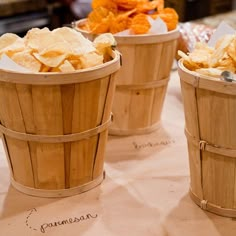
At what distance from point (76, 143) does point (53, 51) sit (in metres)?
0.24

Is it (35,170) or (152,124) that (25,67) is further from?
(152,124)

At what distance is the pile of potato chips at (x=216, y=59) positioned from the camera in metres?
1.00

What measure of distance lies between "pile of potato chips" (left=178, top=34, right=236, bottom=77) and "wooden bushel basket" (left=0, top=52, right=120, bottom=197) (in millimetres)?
195

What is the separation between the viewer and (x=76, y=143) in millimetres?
1135

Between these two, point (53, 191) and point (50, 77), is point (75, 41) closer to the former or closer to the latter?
point (50, 77)

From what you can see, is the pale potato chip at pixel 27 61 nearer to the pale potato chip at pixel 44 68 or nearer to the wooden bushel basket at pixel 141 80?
the pale potato chip at pixel 44 68

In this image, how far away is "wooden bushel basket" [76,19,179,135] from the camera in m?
1.42

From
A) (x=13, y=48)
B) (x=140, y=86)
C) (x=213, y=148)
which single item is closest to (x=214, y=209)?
(x=213, y=148)

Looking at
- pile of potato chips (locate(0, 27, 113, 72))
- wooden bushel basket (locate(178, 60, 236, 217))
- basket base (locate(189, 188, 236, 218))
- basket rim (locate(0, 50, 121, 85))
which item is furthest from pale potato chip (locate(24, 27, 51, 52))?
basket base (locate(189, 188, 236, 218))

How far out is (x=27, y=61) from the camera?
1069 millimetres

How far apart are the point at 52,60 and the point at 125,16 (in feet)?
1.61

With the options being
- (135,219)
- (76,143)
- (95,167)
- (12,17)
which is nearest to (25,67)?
(76,143)

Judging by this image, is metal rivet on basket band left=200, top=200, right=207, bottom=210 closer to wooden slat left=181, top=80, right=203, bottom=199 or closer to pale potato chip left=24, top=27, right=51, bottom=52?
wooden slat left=181, top=80, right=203, bottom=199

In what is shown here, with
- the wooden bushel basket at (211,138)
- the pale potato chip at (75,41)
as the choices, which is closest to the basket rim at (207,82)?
the wooden bushel basket at (211,138)
